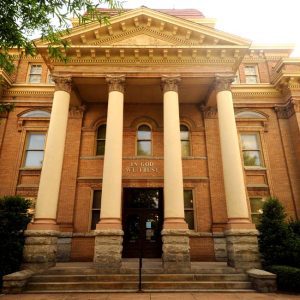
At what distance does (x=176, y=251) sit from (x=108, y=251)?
103 inches

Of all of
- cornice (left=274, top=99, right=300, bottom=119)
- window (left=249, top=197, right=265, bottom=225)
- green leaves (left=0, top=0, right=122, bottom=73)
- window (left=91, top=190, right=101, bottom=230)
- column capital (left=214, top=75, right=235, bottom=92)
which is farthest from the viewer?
cornice (left=274, top=99, right=300, bottom=119)

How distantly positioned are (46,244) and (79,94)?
886 centimetres

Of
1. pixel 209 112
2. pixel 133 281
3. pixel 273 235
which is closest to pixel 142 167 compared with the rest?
pixel 209 112

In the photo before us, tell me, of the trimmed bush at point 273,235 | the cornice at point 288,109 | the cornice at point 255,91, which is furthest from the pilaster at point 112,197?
the cornice at point 288,109

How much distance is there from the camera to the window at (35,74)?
60.5ft

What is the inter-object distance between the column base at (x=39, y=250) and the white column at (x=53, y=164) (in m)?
0.35

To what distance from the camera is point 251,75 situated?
18688 mm

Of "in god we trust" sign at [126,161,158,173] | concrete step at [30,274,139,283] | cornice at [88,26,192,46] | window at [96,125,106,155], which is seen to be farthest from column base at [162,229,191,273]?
cornice at [88,26,192,46]

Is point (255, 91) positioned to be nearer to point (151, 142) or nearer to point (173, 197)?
point (151, 142)

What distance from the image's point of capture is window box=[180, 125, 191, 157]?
16.6m

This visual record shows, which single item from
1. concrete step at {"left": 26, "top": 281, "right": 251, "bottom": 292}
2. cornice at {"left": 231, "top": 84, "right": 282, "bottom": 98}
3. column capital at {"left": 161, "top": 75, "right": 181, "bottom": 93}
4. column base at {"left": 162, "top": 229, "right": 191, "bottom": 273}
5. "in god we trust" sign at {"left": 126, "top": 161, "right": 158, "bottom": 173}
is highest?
cornice at {"left": 231, "top": 84, "right": 282, "bottom": 98}

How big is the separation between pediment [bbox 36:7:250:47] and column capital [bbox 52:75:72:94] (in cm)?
186

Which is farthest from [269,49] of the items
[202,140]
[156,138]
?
[156,138]

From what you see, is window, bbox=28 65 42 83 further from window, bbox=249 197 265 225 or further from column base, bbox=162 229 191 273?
window, bbox=249 197 265 225
